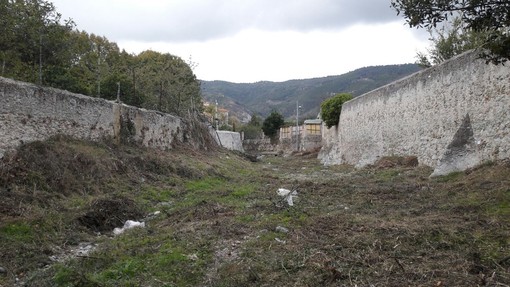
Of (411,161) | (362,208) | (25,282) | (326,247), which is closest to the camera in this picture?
(25,282)

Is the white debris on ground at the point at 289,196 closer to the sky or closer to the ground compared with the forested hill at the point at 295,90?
closer to the ground

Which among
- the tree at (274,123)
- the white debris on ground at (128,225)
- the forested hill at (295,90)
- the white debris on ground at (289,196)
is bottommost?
the white debris on ground at (128,225)

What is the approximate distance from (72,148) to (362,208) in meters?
7.28

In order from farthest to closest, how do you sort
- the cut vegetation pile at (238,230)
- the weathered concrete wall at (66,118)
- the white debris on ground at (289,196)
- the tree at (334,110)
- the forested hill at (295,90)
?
the forested hill at (295,90)
the tree at (334,110)
the weathered concrete wall at (66,118)
the white debris on ground at (289,196)
the cut vegetation pile at (238,230)

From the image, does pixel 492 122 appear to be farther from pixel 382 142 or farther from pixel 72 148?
pixel 72 148

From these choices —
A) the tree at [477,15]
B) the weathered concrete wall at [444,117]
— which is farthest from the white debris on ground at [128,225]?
the weathered concrete wall at [444,117]

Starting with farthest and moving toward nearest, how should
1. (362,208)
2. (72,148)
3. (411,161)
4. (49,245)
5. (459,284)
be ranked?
1. (411,161)
2. (72,148)
3. (362,208)
4. (49,245)
5. (459,284)

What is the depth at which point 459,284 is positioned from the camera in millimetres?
3869

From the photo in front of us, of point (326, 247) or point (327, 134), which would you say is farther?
point (327, 134)

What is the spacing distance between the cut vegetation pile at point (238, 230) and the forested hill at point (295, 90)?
67449mm

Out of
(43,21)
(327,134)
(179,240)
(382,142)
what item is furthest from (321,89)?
(179,240)

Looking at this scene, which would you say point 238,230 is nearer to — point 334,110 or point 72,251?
point 72,251

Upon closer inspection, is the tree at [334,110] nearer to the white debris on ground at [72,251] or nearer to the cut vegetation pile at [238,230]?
the cut vegetation pile at [238,230]

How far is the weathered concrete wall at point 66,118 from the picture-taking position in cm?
916
